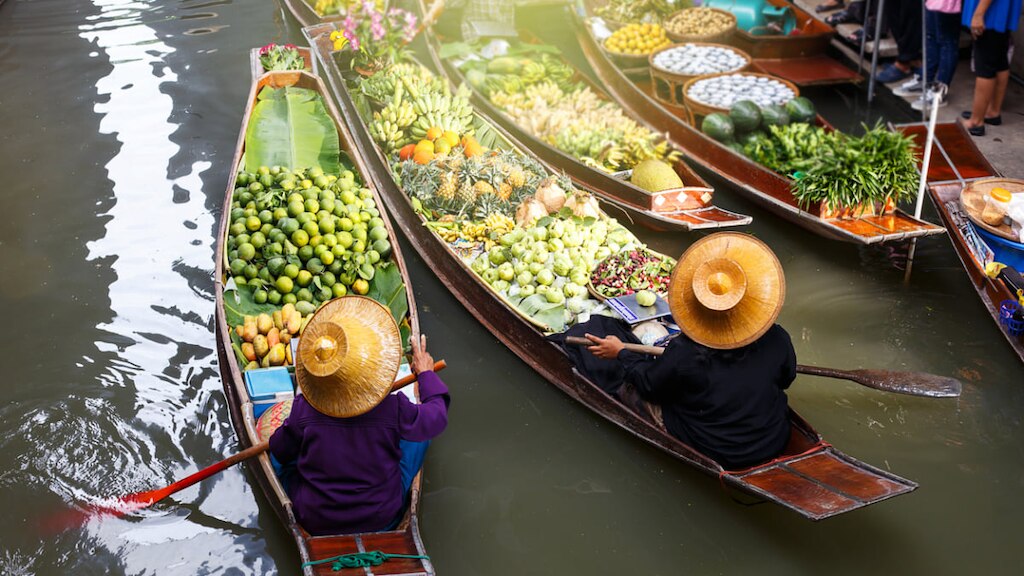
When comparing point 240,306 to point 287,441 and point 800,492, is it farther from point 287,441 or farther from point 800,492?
point 800,492

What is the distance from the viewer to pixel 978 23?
261 inches

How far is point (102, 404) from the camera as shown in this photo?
5059 mm

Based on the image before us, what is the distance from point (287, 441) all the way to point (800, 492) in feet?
7.40

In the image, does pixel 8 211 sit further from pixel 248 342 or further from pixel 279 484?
pixel 279 484

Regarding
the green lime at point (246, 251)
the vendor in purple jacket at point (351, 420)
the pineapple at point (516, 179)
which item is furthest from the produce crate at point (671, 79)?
the vendor in purple jacket at point (351, 420)

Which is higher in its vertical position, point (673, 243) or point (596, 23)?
point (596, 23)

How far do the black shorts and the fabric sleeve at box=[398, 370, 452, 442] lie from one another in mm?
5753

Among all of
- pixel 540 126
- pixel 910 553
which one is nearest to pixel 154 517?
pixel 910 553

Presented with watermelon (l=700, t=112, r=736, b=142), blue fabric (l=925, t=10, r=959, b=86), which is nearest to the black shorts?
blue fabric (l=925, t=10, r=959, b=86)

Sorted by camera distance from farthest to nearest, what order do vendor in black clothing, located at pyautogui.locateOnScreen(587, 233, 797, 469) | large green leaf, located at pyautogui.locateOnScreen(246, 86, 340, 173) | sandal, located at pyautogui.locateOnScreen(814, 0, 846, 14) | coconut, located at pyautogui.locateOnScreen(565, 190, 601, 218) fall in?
sandal, located at pyautogui.locateOnScreen(814, 0, 846, 14) → large green leaf, located at pyautogui.locateOnScreen(246, 86, 340, 173) → coconut, located at pyautogui.locateOnScreen(565, 190, 601, 218) → vendor in black clothing, located at pyautogui.locateOnScreen(587, 233, 797, 469)

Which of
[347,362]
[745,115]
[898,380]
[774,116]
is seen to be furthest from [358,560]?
[774,116]

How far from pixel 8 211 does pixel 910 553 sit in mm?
7071

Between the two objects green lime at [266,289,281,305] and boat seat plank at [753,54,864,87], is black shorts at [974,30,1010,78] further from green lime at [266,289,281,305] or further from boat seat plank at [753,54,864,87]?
green lime at [266,289,281,305]

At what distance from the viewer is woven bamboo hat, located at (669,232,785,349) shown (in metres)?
3.72
